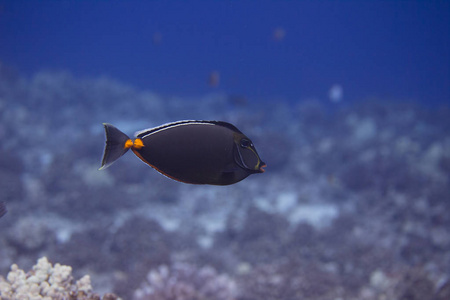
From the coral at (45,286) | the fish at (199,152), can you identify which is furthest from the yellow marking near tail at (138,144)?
the coral at (45,286)

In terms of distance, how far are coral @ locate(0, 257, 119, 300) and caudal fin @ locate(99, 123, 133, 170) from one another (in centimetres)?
149

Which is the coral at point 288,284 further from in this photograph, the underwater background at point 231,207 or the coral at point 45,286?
the coral at point 45,286

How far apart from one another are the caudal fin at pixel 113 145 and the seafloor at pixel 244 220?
3350 mm

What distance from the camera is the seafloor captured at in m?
4.90

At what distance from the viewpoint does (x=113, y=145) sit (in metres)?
1.12

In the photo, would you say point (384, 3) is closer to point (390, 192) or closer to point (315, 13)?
point (315, 13)

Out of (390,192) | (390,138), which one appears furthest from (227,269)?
(390,138)

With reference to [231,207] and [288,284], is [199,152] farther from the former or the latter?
[231,207]

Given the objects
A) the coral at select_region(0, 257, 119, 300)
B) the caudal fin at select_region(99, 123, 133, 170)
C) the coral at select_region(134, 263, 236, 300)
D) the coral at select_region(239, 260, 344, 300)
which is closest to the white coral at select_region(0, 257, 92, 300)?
the coral at select_region(0, 257, 119, 300)

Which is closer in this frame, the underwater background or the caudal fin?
the caudal fin

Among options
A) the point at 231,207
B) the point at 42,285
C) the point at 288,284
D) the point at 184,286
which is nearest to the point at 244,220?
the point at 231,207

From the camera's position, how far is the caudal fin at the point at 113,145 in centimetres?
110

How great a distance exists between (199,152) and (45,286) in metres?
1.91

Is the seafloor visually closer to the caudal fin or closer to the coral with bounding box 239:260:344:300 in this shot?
the coral with bounding box 239:260:344:300
